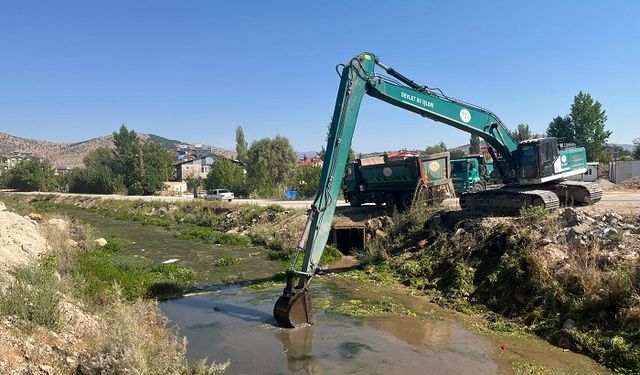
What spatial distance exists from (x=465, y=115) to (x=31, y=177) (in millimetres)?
77583

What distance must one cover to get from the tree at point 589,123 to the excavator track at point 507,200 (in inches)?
1608

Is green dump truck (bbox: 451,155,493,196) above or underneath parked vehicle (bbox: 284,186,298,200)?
above

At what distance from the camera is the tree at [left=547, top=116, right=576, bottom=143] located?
52.3 meters

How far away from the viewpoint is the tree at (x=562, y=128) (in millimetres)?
52312

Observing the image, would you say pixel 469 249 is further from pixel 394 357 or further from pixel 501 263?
pixel 394 357

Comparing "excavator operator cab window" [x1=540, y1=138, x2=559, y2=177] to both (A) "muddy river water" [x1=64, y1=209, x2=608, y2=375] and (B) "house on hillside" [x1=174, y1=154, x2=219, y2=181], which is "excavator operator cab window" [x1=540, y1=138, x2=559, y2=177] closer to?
(A) "muddy river water" [x1=64, y1=209, x2=608, y2=375]

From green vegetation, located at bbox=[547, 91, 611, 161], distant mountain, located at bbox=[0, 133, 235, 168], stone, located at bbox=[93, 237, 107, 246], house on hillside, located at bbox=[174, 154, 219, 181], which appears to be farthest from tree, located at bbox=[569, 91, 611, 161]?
distant mountain, located at bbox=[0, 133, 235, 168]

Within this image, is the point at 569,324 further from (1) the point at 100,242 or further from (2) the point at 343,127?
(1) the point at 100,242

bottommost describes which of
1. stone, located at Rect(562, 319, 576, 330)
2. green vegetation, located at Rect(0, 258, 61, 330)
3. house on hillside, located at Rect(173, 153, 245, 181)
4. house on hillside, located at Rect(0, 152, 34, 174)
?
stone, located at Rect(562, 319, 576, 330)

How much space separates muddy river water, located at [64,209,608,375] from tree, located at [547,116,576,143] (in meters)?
47.1

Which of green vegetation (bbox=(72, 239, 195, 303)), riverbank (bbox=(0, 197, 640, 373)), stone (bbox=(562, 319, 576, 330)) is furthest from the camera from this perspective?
green vegetation (bbox=(72, 239, 195, 303))

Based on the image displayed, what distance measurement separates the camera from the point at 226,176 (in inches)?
2120

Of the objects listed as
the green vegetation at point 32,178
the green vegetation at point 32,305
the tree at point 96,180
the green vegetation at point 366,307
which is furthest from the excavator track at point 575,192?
the green vegetation at point 32,178

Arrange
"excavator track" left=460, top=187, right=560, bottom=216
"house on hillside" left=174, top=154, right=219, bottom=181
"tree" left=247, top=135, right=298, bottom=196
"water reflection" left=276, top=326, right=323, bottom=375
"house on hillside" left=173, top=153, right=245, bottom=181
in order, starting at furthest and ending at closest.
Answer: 1. "house on hillside" left=174, top=154, right=219, bottom=181
2. "house on hillside" left=173, top=153, right=245, bottom=181
3. "tree" left=247, top=135, right=298, bottom=196
4. "excavator track" left=460, top=187, right=560, bottom=216
5. "water reflection" left=276, top=326, right=323, bottom=375
